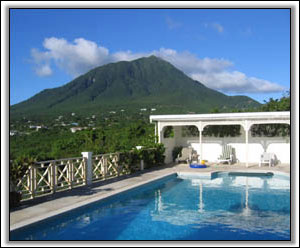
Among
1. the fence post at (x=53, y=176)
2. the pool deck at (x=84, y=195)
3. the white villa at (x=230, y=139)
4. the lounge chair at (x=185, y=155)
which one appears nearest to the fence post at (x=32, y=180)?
the pool deck at (x=84, y=195)

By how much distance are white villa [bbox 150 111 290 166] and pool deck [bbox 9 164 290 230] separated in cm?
170

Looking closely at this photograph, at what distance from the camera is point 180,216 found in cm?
805

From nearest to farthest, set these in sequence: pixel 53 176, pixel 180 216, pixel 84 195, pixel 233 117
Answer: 1. pixel 180 216
2. pixel 84 195
3. pixel 53 176
4. pixel 233 117

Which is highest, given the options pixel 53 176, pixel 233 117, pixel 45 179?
pixel 233 117

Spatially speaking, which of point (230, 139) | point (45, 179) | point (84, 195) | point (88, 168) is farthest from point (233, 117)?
point (45, 179)

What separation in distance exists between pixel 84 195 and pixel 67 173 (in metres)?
1.17

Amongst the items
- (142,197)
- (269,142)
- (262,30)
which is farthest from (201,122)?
(142,197)

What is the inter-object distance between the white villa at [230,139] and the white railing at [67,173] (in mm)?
3097

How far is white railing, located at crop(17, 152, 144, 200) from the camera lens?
860 centimetres

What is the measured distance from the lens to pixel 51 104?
61.3 meters

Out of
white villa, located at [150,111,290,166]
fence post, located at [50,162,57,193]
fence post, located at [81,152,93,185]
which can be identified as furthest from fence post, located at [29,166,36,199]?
white villa, located at [150,111,290,166]

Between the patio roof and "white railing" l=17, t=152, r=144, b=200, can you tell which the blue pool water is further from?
the patio roof

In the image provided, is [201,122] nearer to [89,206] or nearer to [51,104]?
[89,206]

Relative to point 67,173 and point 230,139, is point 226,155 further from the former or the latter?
point 67,173
